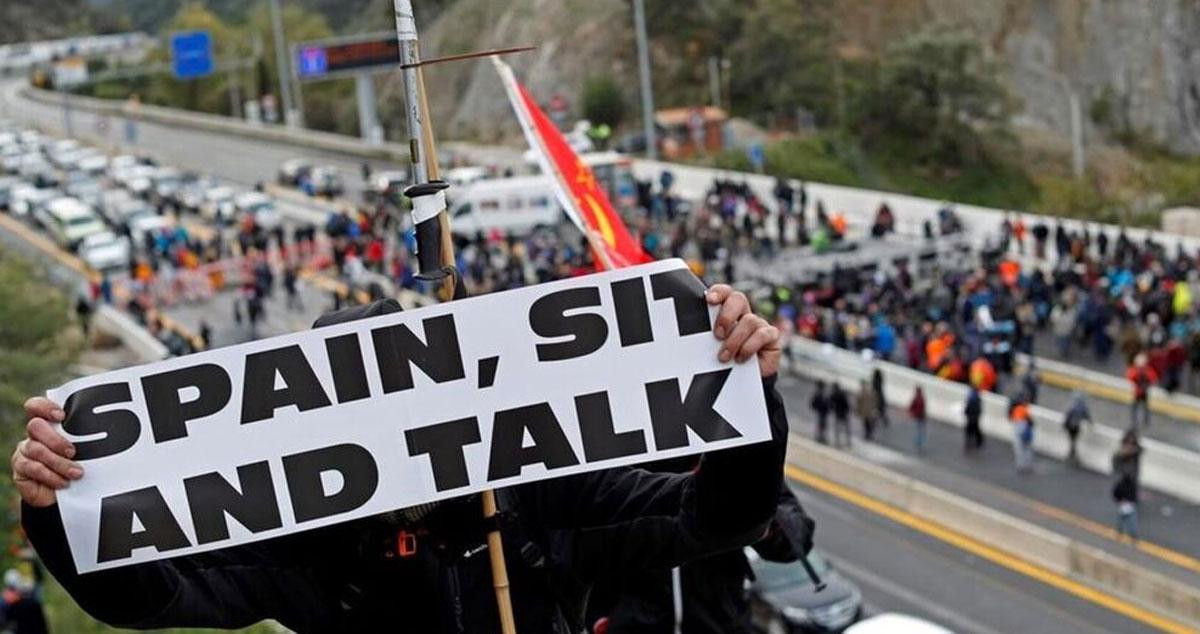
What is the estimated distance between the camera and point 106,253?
43000 millimetres

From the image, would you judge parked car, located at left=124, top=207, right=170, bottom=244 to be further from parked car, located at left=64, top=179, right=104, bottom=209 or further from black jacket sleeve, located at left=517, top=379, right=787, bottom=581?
black jacket sleeve, located at left=517, top=379, right=787, bottom=581

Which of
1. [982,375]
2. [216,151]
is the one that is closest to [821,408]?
[982,375]

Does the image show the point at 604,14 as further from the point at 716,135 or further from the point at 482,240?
the point at 482,240

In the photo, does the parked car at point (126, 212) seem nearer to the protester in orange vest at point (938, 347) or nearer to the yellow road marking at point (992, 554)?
the protester in orange vest at point (938, 347)

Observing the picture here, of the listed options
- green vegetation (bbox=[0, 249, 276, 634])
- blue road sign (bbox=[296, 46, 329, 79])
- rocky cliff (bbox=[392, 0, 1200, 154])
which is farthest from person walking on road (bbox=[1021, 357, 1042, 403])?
blue road sign (bbox=[296, 46, 329, 79])

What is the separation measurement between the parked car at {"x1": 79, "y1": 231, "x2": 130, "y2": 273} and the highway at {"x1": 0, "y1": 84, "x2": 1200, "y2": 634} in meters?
20.4

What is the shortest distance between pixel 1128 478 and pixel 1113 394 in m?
7.35

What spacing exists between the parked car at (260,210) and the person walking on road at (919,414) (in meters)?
26.8

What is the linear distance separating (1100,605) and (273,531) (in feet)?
51.7

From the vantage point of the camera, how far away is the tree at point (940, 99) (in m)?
58.9

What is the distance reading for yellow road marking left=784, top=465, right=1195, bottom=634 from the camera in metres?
18.0

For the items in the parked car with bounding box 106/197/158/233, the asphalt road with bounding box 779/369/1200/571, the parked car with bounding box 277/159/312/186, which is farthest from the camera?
the parked car with bounding box 277/159/312/186

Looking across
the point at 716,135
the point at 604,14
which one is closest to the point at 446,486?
the point at 716,135

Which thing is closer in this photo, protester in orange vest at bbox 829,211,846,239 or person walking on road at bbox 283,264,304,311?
protester in orange vest at bbox 829,211,846,239
